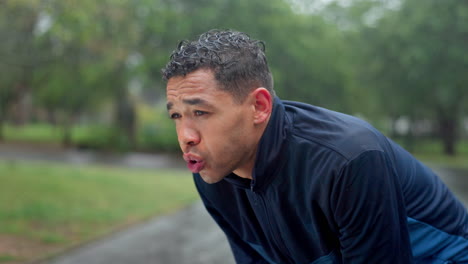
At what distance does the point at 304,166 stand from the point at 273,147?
120 millimetres

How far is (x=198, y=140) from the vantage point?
5.41 feet

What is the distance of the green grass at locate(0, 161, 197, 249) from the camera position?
696 cm

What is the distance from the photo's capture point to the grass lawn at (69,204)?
636cm

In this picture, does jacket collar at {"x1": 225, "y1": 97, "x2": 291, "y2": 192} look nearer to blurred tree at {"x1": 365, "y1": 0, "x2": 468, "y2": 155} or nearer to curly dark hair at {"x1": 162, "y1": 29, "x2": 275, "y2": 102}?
curly dark hair at {"x1": 162, "y1": 29, "x2": 275, "y2": 102}

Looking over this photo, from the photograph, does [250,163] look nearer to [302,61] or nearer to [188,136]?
[188,136]

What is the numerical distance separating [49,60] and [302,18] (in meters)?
11.9

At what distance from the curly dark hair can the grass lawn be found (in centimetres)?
476

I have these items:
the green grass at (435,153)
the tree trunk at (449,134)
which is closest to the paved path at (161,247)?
the green grass at (435,153)

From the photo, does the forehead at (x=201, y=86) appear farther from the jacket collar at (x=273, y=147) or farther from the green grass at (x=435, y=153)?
the green grass at (x=435, y=153)

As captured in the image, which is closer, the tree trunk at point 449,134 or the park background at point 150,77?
the park background at point 150,77

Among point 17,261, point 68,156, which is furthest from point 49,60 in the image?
point 68,156

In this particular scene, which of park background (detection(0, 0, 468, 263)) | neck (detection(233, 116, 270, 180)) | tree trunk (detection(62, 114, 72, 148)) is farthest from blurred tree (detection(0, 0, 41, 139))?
tree trunk (detection(62, 114, 72, 148))

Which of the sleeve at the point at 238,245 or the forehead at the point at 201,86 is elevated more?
the forehead at the point at 201,86

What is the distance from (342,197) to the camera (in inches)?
60.4
